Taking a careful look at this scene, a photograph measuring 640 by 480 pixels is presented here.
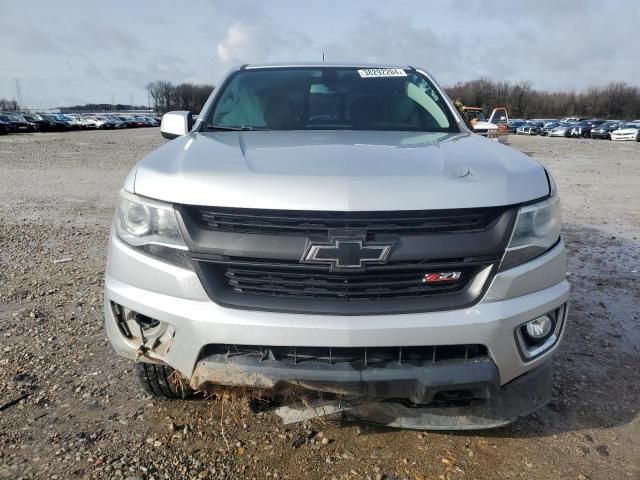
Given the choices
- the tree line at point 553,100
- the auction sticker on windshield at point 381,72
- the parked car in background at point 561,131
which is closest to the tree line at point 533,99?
the tree line at point 553,100

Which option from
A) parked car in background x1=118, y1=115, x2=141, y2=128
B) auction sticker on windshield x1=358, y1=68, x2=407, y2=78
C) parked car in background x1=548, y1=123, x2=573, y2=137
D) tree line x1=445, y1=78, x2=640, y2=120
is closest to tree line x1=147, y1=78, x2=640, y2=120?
tree line x1=445, y1=78, x2=640, y2=120

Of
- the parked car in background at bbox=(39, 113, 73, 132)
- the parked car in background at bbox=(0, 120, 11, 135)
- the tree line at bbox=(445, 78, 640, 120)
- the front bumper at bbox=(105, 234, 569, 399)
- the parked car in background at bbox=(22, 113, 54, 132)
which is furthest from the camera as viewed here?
the tree line at bbox=(445, 78, 640, 120)

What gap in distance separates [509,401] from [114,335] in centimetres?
176

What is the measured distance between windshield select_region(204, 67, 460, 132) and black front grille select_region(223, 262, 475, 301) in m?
1.43

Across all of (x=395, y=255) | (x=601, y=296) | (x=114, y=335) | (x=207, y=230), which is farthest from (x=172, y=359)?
(x=601, y=296)

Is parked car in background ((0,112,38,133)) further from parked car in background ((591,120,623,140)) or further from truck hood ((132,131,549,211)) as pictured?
truck hood ((132,131,549,211))

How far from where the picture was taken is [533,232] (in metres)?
2.22

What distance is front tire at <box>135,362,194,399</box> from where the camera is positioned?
100 inches

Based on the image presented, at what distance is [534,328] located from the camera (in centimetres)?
227

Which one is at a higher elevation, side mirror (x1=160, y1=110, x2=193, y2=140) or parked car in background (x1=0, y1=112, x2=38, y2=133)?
side mirror (x1=160, y1=110, x2=193, y2=140)

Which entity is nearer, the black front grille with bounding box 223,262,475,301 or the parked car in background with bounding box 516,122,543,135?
the black front grille with bounding box 223,262,475,301

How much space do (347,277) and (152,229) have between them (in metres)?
0.82

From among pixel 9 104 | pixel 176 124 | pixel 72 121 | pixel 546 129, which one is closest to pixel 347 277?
pixel 176 124

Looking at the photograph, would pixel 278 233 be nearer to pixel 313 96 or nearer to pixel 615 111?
pixel 313 96
